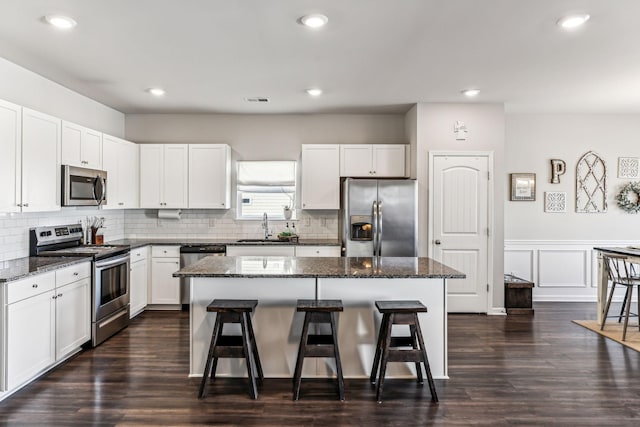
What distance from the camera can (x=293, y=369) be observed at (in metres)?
3.40

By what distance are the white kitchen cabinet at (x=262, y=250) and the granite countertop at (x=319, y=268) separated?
4.81ft

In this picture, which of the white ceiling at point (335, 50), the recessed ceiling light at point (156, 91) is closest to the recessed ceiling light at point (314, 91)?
the white ceiling at point (335, 50)

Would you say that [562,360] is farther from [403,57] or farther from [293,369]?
[403,57]

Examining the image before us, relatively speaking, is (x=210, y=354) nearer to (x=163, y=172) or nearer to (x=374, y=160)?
(x=163, y=172)

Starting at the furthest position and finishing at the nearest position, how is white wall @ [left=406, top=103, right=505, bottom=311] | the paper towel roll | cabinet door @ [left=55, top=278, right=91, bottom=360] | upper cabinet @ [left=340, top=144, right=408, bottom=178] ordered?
the paper towel roll → upper cabinet @ [left=340, top=144, right=408, bottom=178] → white wall @ [left=406, top=103, right=505, bottom=311] → cabinet door @ [left=55, top=278, right=91, bottom=360]

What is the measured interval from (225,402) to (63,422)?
99cm

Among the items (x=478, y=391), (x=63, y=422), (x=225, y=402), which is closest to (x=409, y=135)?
(x=478, y=391)

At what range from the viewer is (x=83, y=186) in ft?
14.6

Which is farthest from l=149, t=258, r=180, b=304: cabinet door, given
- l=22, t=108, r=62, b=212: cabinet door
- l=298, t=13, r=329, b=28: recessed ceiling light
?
l=298, t=13, r=329, b=28: recessed ceiling light

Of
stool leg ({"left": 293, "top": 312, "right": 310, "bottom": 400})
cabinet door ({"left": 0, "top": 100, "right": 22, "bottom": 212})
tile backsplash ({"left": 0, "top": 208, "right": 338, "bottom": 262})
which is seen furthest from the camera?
tile backsplash ({"left": 0, "top": 208, "right": 338, "bottom": 262})

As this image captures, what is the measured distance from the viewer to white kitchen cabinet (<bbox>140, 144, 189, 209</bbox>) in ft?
19.1

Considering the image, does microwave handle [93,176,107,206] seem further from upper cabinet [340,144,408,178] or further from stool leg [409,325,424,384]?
stool leg [409,325,424,384]

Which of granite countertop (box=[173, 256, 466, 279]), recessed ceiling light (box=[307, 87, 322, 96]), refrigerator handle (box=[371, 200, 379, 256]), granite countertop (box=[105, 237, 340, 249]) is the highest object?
recessed ceiling light (box=[307, 87, 322, 96])

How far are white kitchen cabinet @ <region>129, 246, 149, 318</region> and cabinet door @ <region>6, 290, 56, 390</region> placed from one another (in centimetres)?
156
